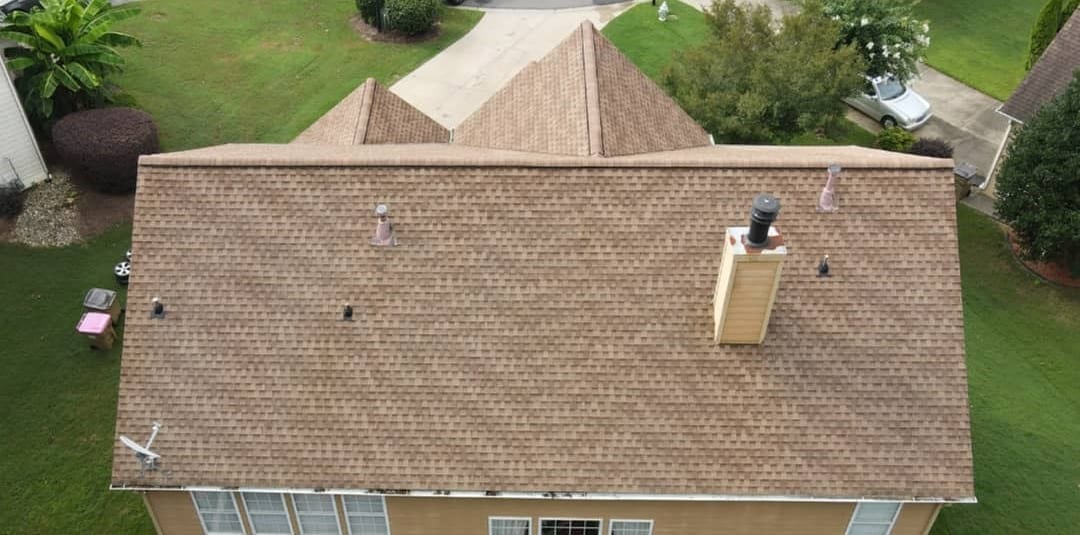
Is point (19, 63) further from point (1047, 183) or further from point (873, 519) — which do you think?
point (1047, 183)

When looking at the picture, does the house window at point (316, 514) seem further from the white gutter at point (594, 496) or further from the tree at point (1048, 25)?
the tree at point (1048, 25)

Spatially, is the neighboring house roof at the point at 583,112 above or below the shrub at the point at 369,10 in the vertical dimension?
above

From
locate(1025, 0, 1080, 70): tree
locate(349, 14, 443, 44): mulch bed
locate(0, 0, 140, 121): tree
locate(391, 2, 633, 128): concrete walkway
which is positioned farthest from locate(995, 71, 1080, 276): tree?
locate(0, 0, 140, 121): tree

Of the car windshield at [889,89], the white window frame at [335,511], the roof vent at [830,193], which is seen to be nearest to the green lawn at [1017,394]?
the car windshield at [889,89]

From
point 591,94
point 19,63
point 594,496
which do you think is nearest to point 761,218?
point 594,496

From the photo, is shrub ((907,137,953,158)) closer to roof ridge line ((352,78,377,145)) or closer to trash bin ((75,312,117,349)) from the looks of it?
roof ridge line ((352,78,377,145))

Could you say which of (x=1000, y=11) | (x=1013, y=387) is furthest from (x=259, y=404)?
(x=1000, y=11)
